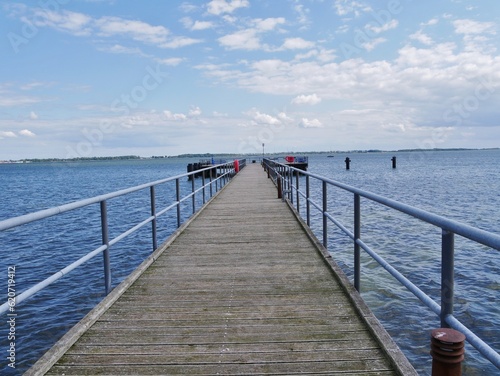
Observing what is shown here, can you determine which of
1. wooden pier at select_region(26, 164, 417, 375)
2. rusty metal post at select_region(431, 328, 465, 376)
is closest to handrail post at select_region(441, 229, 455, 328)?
rusty metal post at select_region(431, 328, 465, 376)

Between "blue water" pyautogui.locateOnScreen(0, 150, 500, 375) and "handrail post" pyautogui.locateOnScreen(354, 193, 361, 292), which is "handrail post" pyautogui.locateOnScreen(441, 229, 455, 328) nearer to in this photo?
"handrail post" pyautogui.locateOnScreen(354, 193, 361, 292)

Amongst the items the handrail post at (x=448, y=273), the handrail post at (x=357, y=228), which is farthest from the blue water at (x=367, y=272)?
the handrail post at (x=448, y=273)

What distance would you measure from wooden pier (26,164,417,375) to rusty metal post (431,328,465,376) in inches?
28.5

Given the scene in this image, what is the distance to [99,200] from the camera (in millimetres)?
4445

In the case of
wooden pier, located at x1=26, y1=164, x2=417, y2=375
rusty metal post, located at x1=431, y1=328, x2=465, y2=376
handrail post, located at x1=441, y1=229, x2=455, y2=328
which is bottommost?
wooden pier, located at x1=26, y1=164, x2=417, y2=375

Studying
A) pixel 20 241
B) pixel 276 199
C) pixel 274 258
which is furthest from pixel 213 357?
pixel 20 241

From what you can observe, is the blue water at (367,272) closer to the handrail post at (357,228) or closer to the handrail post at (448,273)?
the handrail post at (357,228)

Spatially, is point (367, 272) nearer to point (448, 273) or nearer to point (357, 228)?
point (357, 228)

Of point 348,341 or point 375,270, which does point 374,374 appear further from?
point 375,270

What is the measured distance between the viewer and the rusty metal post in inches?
82.9

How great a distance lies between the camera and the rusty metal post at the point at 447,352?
211 centimetres

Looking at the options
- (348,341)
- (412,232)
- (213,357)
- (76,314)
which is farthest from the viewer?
(412,232)

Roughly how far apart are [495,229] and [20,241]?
57.2ft

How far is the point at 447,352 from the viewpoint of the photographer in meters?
2.11
